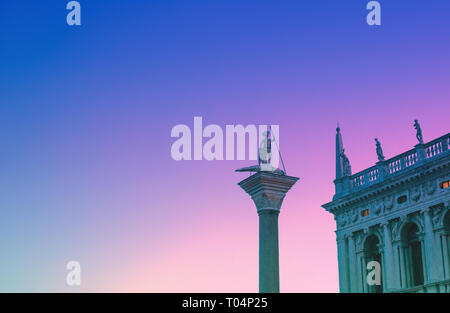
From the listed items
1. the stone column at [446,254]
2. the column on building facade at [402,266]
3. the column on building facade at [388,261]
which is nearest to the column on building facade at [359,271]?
the column on building facade at [388,261]

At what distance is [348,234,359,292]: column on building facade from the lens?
122 ft

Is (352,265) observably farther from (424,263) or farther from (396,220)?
→ (424,263)

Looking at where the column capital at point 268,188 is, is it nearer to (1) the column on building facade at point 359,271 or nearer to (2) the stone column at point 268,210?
(2) the stone column at point 268,210

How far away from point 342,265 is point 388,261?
4.02 meters

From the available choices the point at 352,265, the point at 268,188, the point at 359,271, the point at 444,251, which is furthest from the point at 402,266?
the point at 268,188

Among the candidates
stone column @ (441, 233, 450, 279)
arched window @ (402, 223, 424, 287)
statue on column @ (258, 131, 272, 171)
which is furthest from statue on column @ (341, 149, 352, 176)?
statue on column @ (258, 131, 272, 171)

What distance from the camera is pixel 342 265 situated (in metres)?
38.1

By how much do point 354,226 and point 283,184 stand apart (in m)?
17.8
